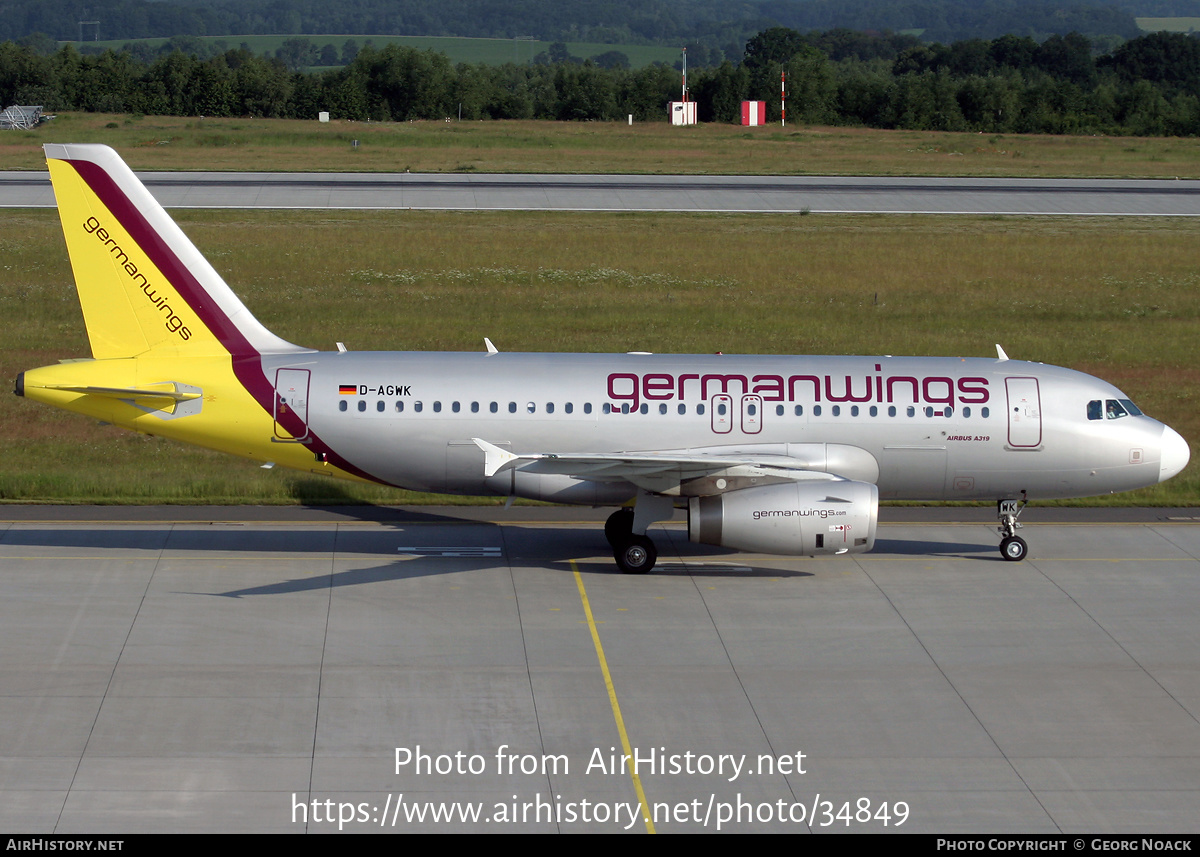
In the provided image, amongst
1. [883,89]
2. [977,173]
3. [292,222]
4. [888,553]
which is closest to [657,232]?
[292,222]

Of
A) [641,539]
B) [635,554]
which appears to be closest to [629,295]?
[641,539]

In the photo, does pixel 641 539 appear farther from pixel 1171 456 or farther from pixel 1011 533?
→ pixel 1171 456

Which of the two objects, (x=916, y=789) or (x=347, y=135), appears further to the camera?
(x=347, y=135)

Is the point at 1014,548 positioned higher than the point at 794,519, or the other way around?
the point at 794,519

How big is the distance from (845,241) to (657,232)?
888 cm

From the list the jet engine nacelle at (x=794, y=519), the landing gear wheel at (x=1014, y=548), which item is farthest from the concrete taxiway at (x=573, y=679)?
the jet engine nacelle at (x=794, y=519)

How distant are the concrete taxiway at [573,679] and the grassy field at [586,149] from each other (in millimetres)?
60388

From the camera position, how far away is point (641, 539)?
84.0 feet

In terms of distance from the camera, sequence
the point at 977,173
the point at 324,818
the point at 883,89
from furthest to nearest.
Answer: the point at 883,89, the point at 977,173, the point at 324,818

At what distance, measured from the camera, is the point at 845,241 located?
205 feet

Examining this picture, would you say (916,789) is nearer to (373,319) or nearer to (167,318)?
(167,318)

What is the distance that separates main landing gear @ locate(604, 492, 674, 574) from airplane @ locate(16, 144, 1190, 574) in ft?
0.13

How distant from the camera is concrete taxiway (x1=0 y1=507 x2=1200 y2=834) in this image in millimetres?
16672

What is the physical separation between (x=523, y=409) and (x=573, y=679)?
665cm
